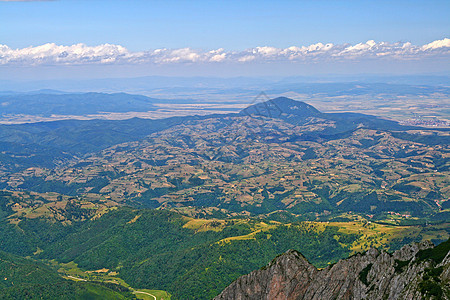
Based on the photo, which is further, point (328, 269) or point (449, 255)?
point (328, 269)

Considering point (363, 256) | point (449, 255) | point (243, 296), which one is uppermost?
point (449, 255)

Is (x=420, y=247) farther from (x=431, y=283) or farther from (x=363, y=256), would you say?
(x=431, y=283)

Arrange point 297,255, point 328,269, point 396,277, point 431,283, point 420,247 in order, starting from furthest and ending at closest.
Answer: point 297,255, point 328,269, point 420,247, point 396,277, point 431,283

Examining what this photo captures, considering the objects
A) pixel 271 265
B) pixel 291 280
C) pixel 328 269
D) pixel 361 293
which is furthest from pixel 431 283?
pixel 271 265

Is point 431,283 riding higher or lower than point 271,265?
higher

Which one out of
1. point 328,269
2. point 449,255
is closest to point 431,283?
point 449,255

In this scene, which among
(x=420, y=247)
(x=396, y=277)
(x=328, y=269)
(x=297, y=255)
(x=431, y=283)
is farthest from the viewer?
(x=297, y=255)
